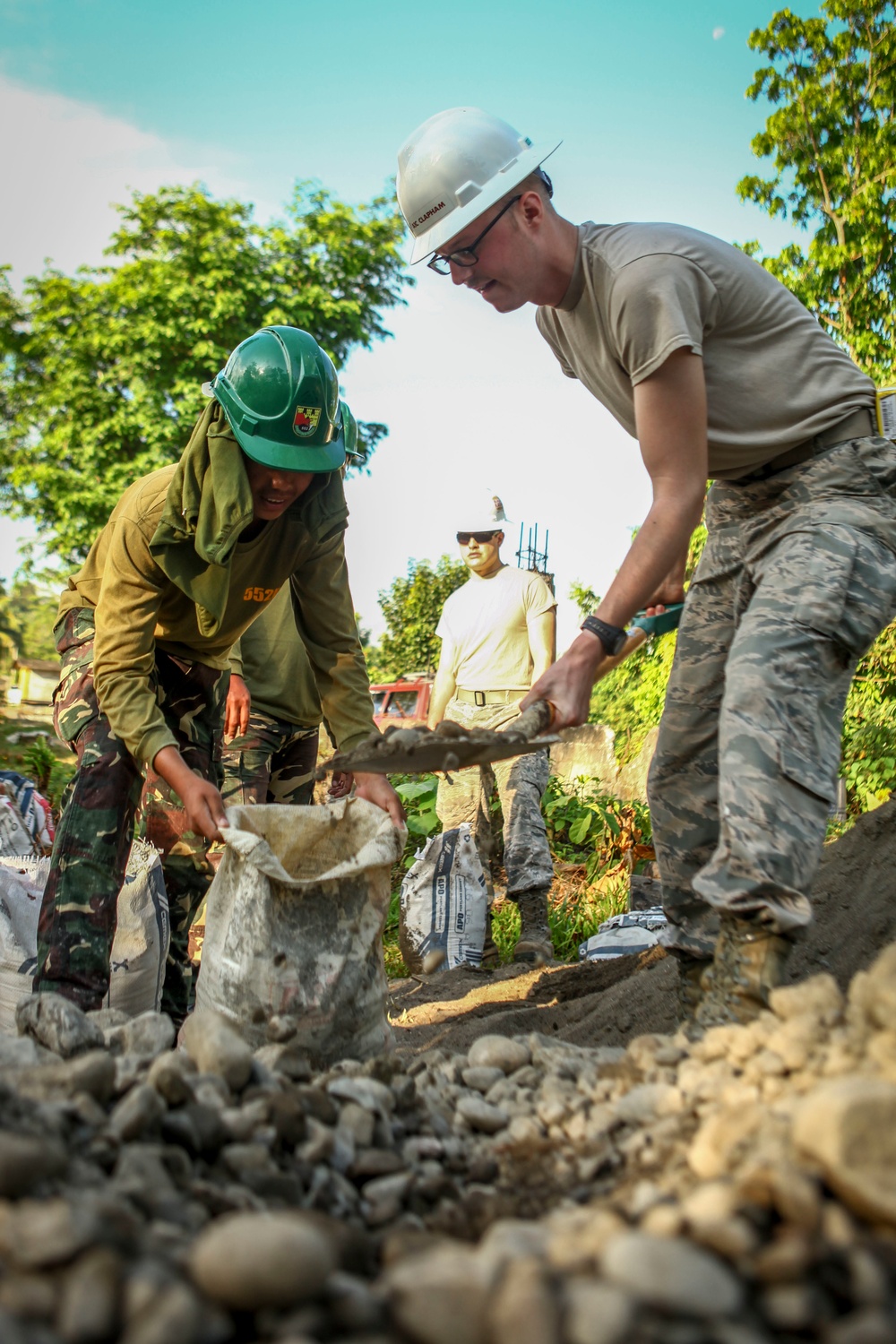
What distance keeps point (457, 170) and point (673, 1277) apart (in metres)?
2.43

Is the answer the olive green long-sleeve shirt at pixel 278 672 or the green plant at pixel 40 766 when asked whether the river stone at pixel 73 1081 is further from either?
the green plant at pixel 40 766

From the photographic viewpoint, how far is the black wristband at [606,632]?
2.28m

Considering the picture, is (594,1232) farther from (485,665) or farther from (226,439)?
(485,665)

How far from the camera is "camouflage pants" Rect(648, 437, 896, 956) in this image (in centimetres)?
197

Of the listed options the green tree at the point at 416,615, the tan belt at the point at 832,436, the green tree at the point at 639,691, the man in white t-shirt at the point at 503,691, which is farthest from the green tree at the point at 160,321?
the tan belt at the point at 832,436

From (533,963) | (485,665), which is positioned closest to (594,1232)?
(533,963)

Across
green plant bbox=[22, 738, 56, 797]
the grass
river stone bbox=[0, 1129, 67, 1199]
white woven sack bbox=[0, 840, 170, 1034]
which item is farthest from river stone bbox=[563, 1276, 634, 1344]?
green plant bbox=[22, 738, 56, 797]

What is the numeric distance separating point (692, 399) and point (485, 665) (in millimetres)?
3314

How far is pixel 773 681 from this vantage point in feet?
6.81

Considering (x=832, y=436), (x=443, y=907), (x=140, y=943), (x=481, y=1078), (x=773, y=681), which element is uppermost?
(x=832, y=436)

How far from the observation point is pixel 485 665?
215 inches

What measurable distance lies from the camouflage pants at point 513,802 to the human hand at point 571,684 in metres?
2.53

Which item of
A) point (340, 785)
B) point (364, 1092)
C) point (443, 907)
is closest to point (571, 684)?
point (364, 1092)

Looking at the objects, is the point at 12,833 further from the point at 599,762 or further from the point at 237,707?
the point at 599,762
